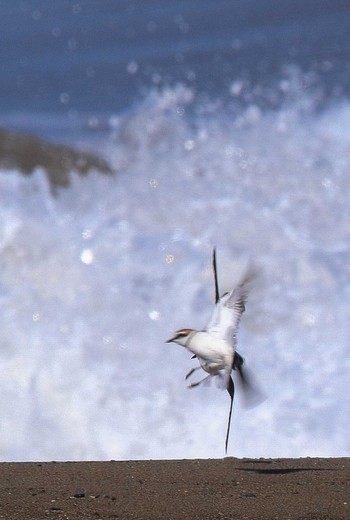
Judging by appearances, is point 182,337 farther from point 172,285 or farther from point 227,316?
point 172,285

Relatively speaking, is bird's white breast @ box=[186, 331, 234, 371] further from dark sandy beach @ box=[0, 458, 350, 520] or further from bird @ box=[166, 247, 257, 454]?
dark sandy beach @ box=[0, 458, 350, 520]

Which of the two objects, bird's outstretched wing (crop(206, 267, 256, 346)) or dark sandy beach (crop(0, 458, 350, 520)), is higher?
bird's outstretched wing (crop(206, 267, 256, 346))

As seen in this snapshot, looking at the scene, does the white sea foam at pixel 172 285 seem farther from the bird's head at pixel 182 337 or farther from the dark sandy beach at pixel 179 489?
the bird's head at pixel 182 337

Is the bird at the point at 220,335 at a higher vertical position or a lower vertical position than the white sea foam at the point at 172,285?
lower

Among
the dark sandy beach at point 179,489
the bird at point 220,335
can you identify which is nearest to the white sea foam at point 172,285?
the dark sandy beach at point 179,489

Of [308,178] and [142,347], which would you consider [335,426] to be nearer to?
[142,347]

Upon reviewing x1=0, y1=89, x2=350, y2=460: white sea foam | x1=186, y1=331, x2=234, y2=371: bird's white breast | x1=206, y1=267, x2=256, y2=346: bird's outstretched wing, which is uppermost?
x1=0, y1=89, x2=350, y2=460: white sea foam

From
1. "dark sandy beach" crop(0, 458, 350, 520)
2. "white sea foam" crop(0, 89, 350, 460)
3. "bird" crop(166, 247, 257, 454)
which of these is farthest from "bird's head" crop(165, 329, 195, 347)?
"white sea foam" crop(0, 89, 350, 460)
